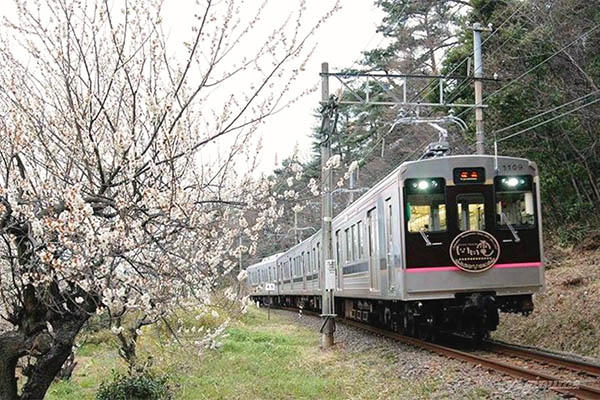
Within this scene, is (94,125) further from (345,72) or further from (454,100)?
(454,100)

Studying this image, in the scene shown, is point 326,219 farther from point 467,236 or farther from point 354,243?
point 467,236

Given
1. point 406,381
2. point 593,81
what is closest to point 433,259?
point 406,381

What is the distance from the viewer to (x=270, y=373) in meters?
9.64

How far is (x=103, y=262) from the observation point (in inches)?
188

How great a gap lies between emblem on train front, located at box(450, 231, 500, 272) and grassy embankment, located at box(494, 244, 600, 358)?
1869 mm

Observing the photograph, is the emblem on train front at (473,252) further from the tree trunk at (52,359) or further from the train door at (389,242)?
the tree trunk at (52,359)

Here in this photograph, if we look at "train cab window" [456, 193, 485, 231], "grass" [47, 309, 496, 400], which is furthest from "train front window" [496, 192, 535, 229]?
"grass" [47, 309, 496, 400]

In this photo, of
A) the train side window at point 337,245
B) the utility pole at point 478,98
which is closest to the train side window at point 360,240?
the utility pole at point 478,98

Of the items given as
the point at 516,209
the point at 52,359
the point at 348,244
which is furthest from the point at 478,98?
the point at 52,359

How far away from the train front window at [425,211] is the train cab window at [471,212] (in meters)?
0.24

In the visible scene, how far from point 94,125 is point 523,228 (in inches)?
264

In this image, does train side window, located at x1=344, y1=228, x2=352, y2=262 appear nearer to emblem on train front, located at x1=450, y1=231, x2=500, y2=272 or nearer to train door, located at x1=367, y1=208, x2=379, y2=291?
train door, located at x1=367, y1=208, x2=379, y2=291

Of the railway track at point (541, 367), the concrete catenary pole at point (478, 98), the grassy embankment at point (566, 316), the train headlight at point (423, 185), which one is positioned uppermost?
the concrete catenary pole at point (478, 98)

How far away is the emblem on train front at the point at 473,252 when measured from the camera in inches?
373
